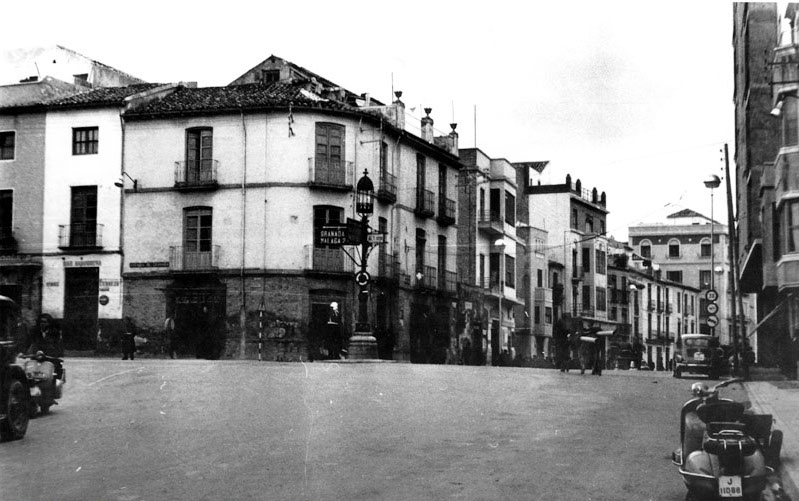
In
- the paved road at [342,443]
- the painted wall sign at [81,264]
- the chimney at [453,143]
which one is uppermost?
the chimney at [453,143]

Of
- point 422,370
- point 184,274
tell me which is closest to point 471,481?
point 422,370

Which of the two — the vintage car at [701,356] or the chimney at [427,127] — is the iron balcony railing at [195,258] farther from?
A: the vintage car at [701,356]

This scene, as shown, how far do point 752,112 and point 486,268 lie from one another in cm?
2173

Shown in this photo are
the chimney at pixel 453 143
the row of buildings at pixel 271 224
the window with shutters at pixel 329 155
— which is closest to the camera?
the row of buildings at pixel 271 224

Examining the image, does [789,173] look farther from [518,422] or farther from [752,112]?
[518,422]

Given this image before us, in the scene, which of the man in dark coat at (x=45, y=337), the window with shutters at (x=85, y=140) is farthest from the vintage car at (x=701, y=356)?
the man in dark coat at (x=45, y=337)

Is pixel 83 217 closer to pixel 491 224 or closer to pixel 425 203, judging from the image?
pixel 425 203

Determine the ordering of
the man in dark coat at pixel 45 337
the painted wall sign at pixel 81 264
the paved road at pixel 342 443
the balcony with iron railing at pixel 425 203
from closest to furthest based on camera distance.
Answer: the paved road at pixel 342 443 → the man in dark coat at pixel 45 337 → the painted wall sign at pixel 81 264 → the balcony with iron railing at pixel 425 203

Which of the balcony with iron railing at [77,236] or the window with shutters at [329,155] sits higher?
the window with shutters at [329,155]

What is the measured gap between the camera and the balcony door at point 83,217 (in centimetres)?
2057

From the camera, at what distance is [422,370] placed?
22.6 meters

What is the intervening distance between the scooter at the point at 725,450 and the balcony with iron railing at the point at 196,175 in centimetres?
2885

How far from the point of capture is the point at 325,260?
3753cm

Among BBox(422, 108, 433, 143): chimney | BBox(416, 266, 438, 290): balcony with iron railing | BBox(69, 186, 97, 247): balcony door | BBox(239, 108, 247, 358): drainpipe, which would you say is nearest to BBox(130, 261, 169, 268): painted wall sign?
BBox(239, 108, 247, 358): drainpipe
